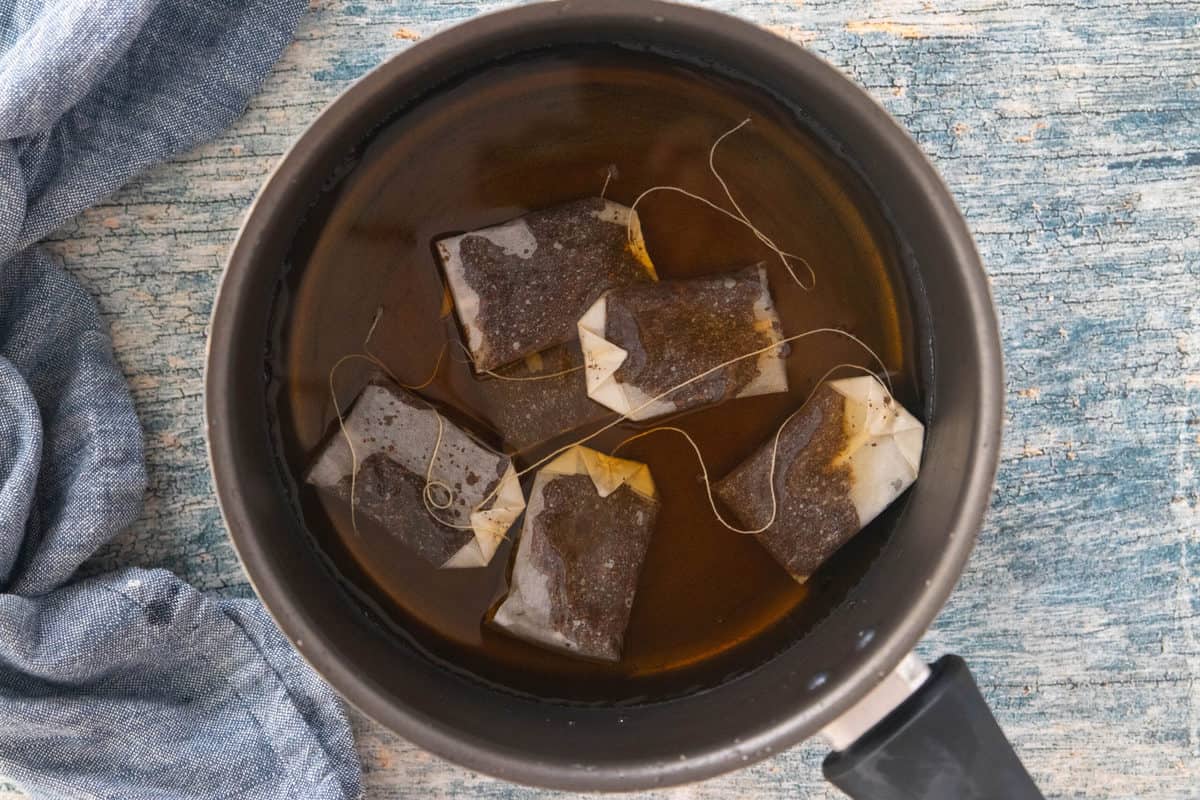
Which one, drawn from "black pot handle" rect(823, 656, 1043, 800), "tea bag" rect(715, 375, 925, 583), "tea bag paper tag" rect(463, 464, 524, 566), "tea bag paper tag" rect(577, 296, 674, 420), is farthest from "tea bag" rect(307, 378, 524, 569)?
"black pot handle" rect(823, 656, 1043, 800)

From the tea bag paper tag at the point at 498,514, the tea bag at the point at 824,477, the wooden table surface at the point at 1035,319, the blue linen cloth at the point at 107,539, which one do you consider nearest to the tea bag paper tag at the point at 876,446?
the tea bag at the point at 824,477

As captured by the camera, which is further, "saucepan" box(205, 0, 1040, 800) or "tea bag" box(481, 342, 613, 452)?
"tea bag" box(481, 342, 613, 452)

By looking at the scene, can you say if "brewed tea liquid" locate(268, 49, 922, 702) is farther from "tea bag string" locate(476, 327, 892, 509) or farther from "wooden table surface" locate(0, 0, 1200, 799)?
"wooden table surface" locate(0, 0, 1200, 799)

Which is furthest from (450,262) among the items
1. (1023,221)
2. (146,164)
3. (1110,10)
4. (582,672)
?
(1110,10)

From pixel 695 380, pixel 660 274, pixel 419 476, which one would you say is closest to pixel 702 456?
pixel 695 380

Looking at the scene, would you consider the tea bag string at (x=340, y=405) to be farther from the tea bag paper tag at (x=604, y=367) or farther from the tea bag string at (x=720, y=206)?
the tea bag string at (x=720, y=206)

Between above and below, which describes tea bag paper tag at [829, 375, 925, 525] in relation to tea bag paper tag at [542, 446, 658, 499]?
above
